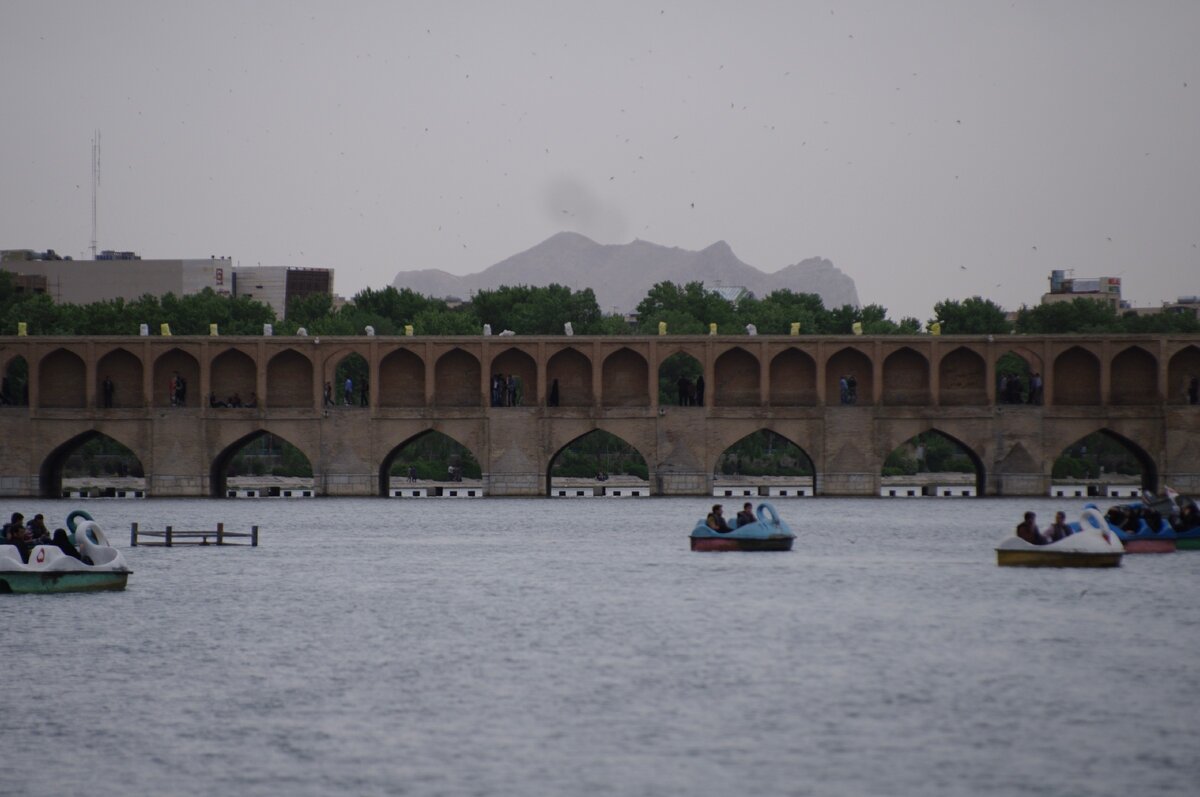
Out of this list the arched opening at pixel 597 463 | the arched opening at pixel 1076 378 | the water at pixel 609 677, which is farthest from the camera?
the arched opening at pixel 597 463

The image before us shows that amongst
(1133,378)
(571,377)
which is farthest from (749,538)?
(1133,378)

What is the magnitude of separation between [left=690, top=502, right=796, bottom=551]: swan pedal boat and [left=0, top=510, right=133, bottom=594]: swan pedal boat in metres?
12.7

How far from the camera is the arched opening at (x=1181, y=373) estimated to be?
63.8 meters

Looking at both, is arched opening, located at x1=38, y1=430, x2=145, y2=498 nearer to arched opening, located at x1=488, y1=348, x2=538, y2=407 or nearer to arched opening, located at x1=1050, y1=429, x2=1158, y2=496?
arched opening, located at x1=488, y1=348, x2=538, y2=407

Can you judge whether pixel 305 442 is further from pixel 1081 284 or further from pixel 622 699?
pixel 1081 284

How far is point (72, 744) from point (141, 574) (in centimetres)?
1716

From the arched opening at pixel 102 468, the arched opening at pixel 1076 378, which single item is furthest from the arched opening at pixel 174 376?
the arched opening at pixel 1076 378

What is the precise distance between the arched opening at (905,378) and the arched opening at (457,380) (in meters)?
14.4

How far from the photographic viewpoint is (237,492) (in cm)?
7538

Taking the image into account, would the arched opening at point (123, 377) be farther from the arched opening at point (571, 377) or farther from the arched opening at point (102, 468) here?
the arched opening at point (102, 468)

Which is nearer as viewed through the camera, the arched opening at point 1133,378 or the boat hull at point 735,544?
the boat hull at point 735,544

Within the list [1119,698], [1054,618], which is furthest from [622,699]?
[1054,618]

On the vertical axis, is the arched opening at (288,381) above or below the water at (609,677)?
above

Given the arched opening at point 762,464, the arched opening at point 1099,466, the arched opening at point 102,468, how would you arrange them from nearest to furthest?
the arched opening at point 1099,466
the arched opening at point 102,468
the arched opening at point 762,464
